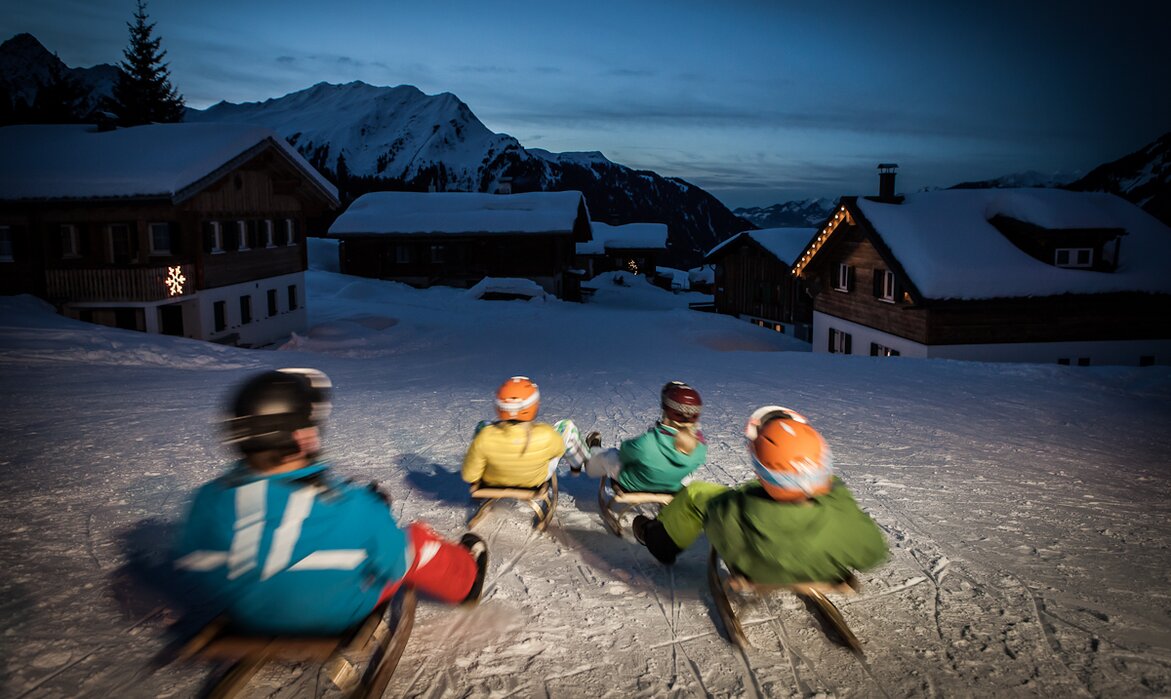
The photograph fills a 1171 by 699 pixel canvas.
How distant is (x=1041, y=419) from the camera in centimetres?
967

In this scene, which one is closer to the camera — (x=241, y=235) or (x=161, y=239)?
Answer: (x=161, y=239)

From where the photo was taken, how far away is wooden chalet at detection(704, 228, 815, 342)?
103 ft

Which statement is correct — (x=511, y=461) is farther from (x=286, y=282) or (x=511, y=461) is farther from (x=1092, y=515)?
(x=286, y=282)

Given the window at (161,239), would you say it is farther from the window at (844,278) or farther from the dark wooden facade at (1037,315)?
the window at (844,278)

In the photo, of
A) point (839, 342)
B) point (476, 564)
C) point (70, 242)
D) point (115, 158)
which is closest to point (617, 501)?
point (476, 564)

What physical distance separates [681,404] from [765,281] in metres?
30.5

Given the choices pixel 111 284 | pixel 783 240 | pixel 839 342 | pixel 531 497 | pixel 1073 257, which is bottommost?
pixel 839 342

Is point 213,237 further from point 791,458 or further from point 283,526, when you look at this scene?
point 791,458

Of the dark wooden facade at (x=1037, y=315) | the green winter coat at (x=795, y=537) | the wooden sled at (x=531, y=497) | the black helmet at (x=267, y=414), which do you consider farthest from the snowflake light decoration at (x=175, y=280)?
the dark wooden facade at (x=1037, y=315)

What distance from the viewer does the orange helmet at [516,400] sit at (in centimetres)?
527

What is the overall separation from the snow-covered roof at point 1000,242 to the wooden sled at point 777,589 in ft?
52.2

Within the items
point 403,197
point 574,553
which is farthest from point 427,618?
point 403,197

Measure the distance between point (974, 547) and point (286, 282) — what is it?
23.7 meters

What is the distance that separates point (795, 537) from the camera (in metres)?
3.60
